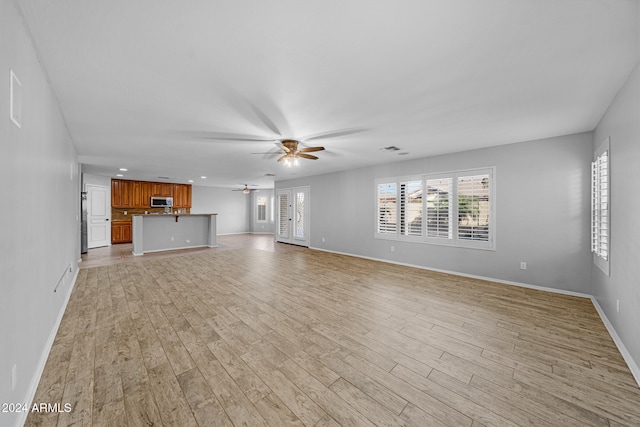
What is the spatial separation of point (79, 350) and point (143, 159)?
4.62m

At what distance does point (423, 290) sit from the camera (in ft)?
13.0

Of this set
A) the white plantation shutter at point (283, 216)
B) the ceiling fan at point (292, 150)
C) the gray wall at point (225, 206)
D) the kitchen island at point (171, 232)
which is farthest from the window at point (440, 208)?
the gray wall at point (225, 206)

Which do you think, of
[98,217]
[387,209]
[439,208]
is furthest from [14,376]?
[98,217]

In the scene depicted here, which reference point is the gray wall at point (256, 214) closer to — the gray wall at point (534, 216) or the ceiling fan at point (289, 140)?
the gray wall at point (534, 216)

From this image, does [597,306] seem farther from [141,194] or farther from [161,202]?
[141,194]

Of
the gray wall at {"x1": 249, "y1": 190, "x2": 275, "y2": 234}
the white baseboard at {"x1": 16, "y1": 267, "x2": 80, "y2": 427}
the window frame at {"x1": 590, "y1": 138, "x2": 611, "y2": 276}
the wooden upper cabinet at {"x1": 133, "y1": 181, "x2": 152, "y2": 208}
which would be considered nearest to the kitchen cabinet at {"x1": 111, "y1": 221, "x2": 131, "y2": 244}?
the wooden upper cabinet at {"x1": 133, "y1": 181, "x2": 152, "y2": 208}

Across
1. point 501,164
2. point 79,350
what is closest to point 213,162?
point 79,350

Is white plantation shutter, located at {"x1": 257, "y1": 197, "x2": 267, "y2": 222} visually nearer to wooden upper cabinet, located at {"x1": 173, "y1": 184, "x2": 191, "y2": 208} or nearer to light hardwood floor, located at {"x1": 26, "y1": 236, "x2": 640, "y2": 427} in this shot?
wooden upper cabinet, located at {"x1": 173, "y1": 184, "x2": 191, "y2": 208}

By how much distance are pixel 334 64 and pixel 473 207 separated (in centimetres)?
405

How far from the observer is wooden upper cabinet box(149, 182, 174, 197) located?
9719 mm

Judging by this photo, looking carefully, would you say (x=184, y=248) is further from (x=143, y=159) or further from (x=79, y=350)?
(x=79, y=350)

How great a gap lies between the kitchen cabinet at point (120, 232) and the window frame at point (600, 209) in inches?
479

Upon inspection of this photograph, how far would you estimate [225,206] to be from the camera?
12.0m

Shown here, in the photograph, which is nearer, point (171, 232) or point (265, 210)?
point (171, 232)
